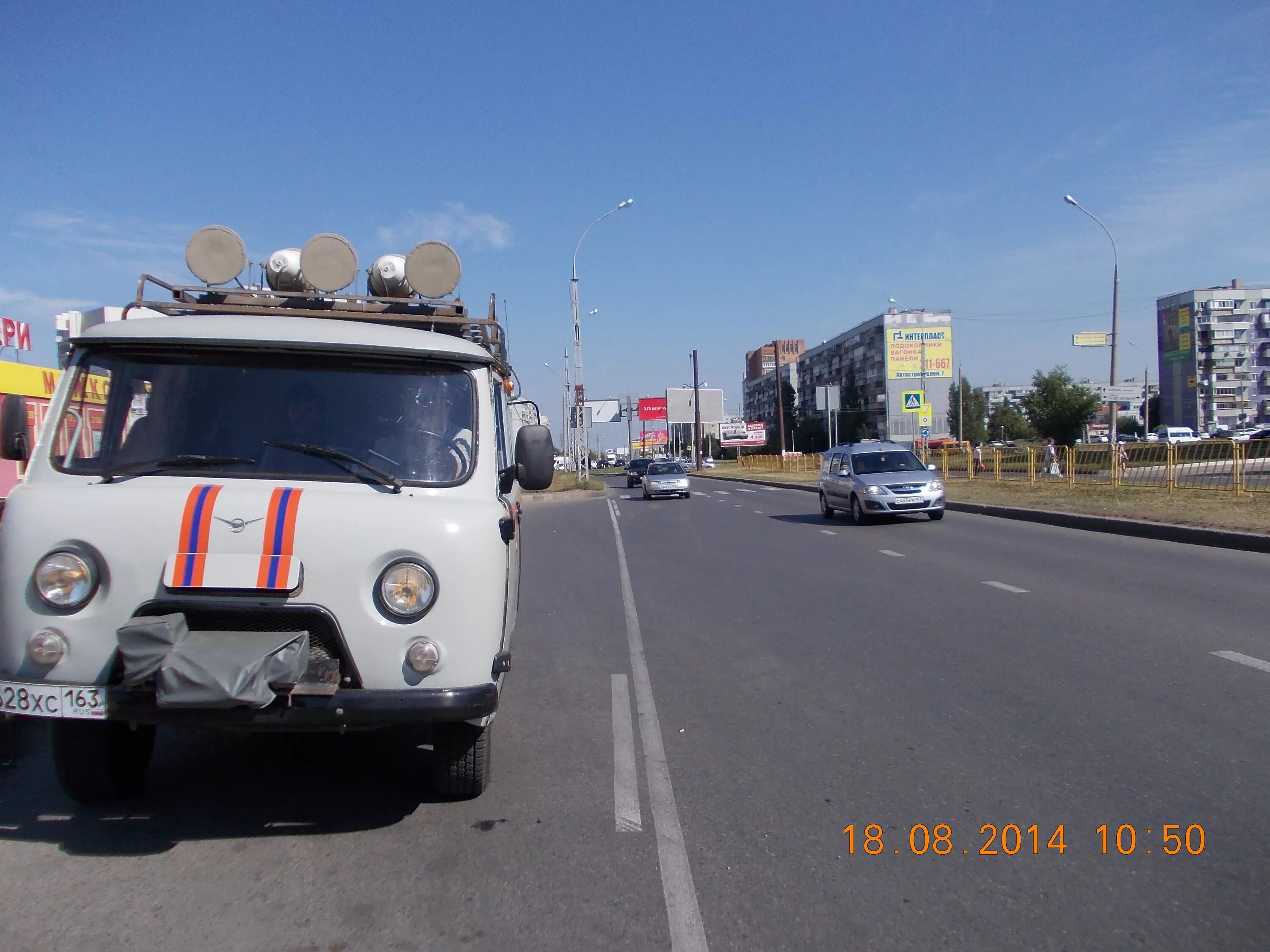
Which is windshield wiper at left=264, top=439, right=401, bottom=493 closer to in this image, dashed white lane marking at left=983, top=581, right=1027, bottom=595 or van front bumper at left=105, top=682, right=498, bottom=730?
van front bumper at left=105, top=682, right=498, bottom=730

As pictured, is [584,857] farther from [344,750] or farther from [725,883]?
[344,750]

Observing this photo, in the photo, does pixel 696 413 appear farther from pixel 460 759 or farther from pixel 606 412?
pixel 460 759

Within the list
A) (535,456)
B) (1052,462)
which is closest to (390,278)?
(535,456)

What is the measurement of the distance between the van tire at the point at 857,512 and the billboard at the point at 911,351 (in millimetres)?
91279

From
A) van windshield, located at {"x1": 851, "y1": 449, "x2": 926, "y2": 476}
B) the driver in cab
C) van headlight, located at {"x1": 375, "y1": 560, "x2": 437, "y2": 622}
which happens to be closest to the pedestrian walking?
van windshield, located at {"x1": 851, "y1": 449, "x2": 926, "y2": 476}

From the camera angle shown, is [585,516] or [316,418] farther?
[585,516]

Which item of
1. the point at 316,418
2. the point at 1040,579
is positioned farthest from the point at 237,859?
the point at 1040,579

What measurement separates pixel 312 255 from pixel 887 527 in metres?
14.2

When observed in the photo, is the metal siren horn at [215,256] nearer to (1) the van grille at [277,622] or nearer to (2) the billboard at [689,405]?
(1) the van grille at [277,622]

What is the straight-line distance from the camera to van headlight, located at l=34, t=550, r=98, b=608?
3.64 metres

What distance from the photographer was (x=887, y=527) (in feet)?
60.0

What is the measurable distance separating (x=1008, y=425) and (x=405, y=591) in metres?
119

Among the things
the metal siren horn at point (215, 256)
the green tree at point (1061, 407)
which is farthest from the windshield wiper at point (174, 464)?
the green tree at point (1061, 407)

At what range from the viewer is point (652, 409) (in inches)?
4018
